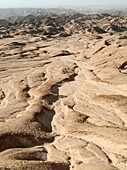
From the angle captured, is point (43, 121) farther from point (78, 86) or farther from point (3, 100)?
point (78, 86)

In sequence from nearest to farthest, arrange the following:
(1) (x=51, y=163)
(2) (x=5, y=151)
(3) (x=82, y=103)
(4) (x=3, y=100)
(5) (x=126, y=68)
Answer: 1. (1) (x=51, y=163)
2. (2) (x=5, y=151)
3. (3) (x=82, y=103)
4. (4) (x=3, y=100)
5. (5) (x=126, y=68)

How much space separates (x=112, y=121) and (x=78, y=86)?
4883 millimetres

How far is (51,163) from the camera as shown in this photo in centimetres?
814

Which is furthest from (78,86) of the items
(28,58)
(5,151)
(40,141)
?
(28,58)

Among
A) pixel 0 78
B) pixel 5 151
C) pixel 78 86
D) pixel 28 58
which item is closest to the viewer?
pixel 5 151

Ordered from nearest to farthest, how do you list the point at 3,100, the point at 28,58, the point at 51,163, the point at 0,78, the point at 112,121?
1. the point at 51,163
2. the point at 112,121
3. the point at 3,100
4. the point at 0,78
5. the point at 28,58

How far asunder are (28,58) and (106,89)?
10.8 metres

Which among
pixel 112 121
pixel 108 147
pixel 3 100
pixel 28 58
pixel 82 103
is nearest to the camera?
pixel 108 147

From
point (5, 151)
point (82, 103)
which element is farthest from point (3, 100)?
point (5, 151)

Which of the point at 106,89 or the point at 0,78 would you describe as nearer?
the point at 106,89

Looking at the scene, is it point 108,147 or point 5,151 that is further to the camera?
point 108,147

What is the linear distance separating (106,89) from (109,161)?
21.2ft

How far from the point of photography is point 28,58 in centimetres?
2458

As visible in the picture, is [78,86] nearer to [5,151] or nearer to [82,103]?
[82,103]
